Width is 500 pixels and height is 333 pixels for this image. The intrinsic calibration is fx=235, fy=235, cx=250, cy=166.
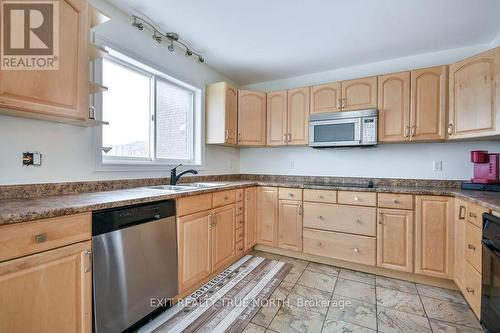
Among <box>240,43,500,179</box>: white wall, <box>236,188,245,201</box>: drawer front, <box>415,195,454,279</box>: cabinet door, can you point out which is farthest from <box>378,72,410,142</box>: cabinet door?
<box>236,188,245,201</box>: drawer front

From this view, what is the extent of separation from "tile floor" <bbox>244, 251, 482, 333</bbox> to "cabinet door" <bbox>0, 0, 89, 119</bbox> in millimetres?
1859

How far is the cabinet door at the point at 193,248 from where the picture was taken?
1903 mm

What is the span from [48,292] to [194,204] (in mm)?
1067

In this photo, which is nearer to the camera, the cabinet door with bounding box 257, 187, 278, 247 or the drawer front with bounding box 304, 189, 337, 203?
the drawer front with bounding box 304, 189, 337, 203

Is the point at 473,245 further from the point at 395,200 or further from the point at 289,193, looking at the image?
the point at 289,193

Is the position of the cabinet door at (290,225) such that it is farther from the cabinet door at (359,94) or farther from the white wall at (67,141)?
the white wall at (67,141)

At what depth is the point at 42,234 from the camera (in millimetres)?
1100

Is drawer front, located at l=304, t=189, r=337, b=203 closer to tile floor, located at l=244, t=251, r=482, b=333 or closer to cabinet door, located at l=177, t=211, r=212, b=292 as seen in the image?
tile floor, located at l=244, t=251, r=482, b=333

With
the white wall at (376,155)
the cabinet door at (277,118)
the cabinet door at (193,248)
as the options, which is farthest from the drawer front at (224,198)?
the white wall at (376,155)

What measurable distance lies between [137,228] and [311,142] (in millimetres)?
2241

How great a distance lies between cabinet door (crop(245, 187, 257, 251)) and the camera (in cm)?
290

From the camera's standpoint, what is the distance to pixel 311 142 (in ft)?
9.92

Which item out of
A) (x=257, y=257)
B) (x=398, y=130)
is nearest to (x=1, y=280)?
(x=257, y=257)

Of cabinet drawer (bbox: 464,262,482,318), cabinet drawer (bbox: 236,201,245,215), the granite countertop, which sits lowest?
cabinet drawer (bbox: 464,262,482,318)
